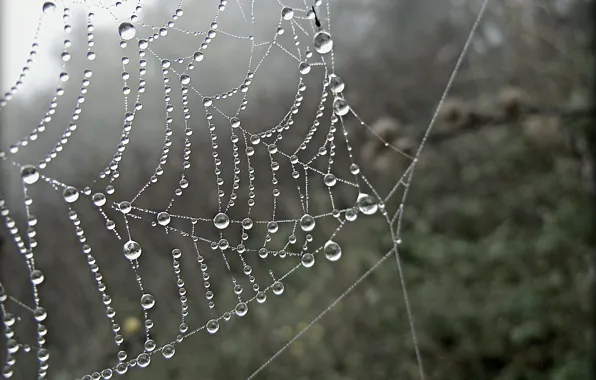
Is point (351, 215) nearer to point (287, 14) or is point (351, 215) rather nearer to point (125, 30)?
point (287, 14)

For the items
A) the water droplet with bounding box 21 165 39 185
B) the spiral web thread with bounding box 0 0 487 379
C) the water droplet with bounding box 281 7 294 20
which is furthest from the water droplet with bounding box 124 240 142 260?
the water droplet with bounding box 281 7 294 20

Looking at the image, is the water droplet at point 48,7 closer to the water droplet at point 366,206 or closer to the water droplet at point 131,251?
the water droplet at point 131,251

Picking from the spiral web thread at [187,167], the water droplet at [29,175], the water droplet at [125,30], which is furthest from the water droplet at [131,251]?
the water droplet at [125,30]

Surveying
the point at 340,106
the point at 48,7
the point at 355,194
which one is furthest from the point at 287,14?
the point at 355,194

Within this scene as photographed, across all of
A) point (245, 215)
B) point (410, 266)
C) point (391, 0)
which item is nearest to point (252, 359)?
point (245, 215)

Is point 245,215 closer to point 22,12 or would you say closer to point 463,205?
point 22,12
